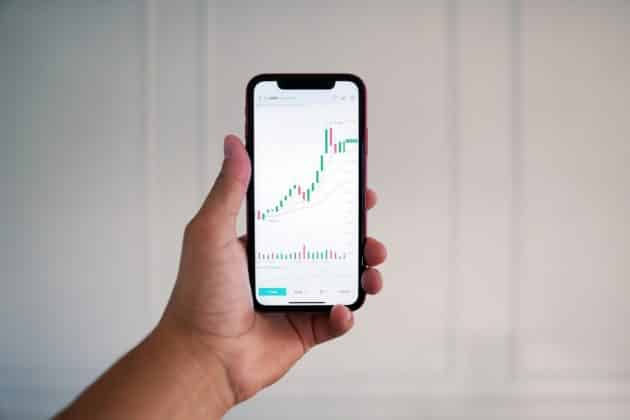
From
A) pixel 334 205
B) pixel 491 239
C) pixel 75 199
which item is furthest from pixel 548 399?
pixel 75 199

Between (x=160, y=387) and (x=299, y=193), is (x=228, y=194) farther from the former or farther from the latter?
(x=160, y=387)

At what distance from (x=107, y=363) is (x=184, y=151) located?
0.59 meters

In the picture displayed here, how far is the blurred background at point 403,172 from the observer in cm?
103

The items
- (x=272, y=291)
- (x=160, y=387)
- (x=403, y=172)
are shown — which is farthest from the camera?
(x=403, y=172)

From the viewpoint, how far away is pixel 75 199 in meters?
1.07

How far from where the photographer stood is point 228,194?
1.81ft

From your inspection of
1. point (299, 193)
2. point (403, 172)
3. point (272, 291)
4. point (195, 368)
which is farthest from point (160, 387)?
point (403, 172)

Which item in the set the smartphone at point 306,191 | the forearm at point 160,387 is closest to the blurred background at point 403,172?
the smartphone at point 306,191

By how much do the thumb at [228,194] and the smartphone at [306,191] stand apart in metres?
0.04

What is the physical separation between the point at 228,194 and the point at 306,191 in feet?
0.40

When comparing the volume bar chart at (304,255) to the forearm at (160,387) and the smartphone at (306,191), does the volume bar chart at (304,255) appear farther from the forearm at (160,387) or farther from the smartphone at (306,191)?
the forearm at (160,387)

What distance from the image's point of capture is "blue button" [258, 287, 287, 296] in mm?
606

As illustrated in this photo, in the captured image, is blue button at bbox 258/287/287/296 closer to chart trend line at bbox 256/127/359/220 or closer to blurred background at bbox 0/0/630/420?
chart trend line at bbox 256/127/359/220

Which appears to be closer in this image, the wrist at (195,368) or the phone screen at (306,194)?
the wrist at (195,368)
